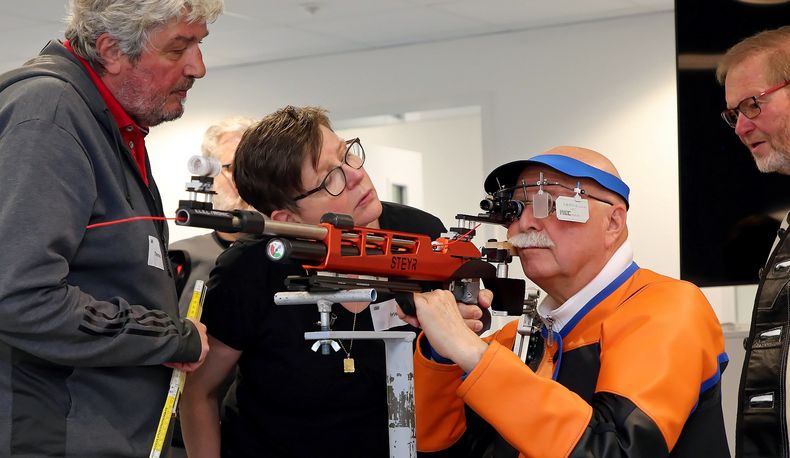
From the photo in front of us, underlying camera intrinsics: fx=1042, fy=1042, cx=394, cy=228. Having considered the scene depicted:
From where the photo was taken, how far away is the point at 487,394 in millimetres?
1900

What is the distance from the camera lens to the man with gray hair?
72.4 inches

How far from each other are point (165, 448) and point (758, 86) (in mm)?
1841

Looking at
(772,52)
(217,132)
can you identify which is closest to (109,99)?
(217,132)

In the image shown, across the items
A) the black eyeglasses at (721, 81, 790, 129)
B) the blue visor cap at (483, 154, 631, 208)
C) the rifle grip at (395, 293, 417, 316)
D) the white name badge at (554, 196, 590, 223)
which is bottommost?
the rifle grip at (395, 293, 417, 316)

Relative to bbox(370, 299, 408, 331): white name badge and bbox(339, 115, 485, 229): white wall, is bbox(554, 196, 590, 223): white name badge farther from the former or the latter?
bbox(339, 115, 485, 229): white wall

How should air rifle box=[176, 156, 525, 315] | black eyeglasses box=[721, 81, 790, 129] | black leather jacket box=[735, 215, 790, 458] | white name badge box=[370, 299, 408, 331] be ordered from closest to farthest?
air rifle box=[176, 156, 525, 315], white name badge box=[370, 299, 408, 331], black leather jacket box=[735, 215, 790, 458], black eyeglasses box=[721, 81, 790, 129]

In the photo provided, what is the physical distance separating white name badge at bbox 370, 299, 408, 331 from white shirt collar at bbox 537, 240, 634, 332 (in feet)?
1.16

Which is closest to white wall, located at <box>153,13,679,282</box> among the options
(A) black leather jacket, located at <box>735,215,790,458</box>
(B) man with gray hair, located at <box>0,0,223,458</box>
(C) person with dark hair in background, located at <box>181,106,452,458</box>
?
(A) black leather jacket, located at <box>735,215,790,458</box>

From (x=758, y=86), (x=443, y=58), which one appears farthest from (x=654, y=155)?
Answer: (x=758, y=86)

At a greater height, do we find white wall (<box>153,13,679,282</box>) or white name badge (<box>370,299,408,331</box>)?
white wall (<box>153,13,679,282</box>)

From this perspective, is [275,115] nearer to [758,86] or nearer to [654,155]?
[758,86]

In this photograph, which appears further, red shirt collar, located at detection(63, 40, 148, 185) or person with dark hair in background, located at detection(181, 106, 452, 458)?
person with dark hair in background, located at detection(181, 106, 452, 458)

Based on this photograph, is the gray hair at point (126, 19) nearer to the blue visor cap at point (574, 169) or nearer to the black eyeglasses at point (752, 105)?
the blue visor cap at point (574, 169)

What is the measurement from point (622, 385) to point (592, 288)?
0.31 m
